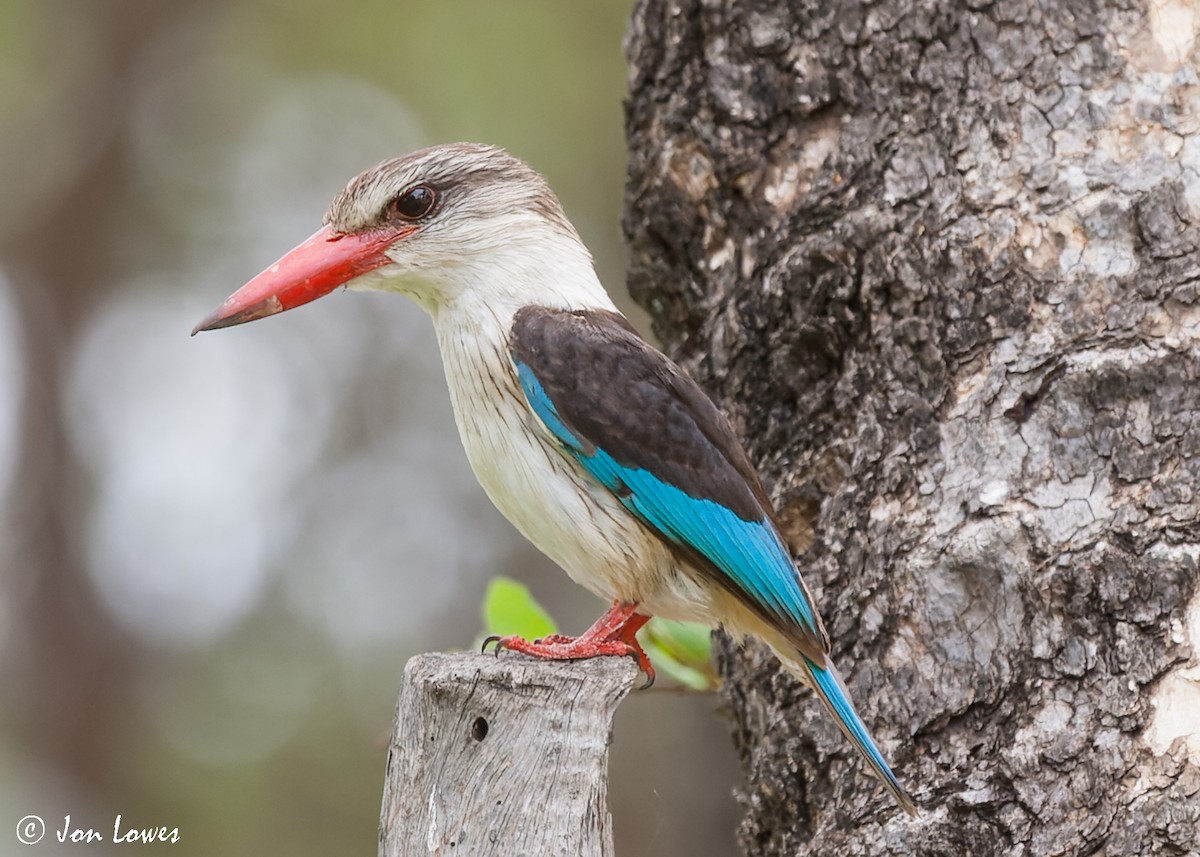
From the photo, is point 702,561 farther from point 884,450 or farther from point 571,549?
point 884,450

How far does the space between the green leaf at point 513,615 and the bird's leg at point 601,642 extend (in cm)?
32

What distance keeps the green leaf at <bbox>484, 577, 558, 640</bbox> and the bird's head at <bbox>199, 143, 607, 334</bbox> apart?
761 mm

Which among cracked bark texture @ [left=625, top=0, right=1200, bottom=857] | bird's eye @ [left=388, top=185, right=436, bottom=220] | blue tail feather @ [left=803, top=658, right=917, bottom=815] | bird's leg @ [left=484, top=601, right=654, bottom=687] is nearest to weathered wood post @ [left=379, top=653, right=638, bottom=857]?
bird's leg @ [left=484, top=601, right=654, bottom=687]

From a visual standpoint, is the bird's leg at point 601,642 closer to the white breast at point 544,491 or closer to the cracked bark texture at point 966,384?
the white breast at point 544,491

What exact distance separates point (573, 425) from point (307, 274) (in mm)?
761

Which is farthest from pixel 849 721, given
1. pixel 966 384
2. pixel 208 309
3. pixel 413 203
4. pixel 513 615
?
pixel 208 309

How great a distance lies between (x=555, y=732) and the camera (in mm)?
2168

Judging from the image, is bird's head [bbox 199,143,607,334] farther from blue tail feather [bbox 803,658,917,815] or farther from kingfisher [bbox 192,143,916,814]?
blue tail feather [bbox 803,658,917,815]

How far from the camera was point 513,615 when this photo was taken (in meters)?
3.38

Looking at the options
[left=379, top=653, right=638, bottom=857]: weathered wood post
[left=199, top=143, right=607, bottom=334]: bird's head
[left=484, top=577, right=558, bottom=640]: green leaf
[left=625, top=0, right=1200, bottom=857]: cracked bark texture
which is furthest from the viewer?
[left=484, top=577, right=558, bottom=640]: green leaf

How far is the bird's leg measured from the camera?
2.75 meters

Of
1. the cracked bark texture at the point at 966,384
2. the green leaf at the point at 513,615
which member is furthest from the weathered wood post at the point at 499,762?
the green leaf at the point at 513,615

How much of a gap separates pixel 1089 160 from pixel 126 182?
6.97 m

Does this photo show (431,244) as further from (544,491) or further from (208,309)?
(208,309)
